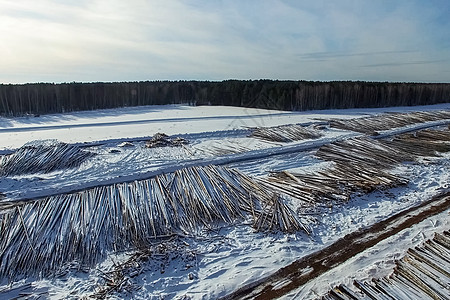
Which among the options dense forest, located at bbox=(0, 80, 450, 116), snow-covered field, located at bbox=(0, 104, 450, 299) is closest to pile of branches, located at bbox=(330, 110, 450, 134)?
snow-covered field, located at bbox=(0, 104, 450, 299)

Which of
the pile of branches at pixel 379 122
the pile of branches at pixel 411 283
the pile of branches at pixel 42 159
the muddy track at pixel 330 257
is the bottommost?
the muddy track at pixel 330 257

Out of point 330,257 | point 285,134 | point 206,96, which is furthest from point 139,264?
point 206,96

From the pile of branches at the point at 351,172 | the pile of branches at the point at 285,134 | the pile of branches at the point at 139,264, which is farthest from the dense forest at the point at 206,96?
the pile of branches at the point at 139,264

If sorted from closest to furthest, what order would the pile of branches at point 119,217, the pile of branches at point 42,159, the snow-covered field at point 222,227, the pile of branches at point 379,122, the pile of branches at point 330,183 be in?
the snow-covered field at point 222,227 → the pile of branches at point 119,217 → the pile of branches at point 330,183 → the pile of branches at point 42,159 → the pile of branches at point 379,122

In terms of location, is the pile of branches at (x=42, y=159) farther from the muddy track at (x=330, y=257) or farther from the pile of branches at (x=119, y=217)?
the muddy track at (x=330, y=257)

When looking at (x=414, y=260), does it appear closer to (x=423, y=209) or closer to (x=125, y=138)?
(x=423, y=209)

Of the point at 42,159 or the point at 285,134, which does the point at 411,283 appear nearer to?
the point at 285,134

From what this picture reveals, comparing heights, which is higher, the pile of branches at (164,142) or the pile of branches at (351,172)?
the pile of branches at (164,142)

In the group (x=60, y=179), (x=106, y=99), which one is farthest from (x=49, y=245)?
(x=106, y=99)
